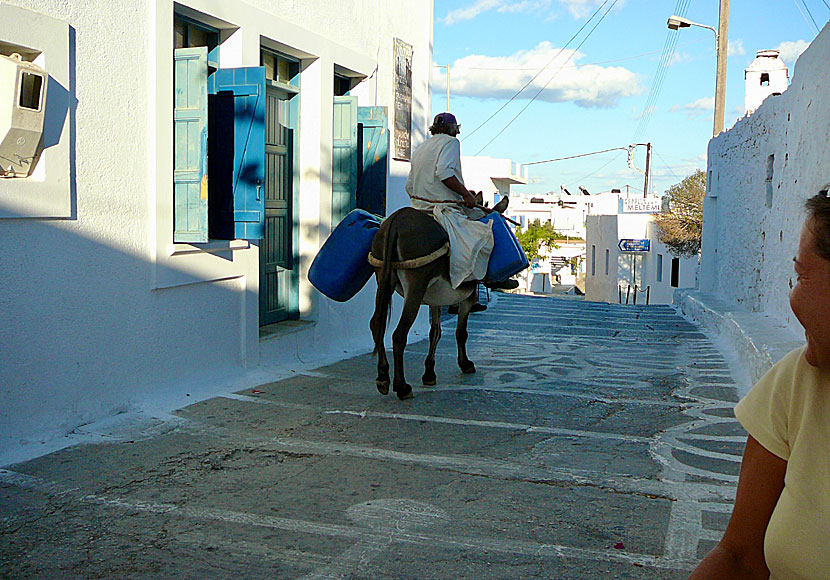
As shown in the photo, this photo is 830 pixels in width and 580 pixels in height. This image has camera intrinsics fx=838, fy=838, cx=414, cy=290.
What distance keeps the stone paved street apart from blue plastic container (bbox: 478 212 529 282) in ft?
3.37

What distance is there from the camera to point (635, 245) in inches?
1446

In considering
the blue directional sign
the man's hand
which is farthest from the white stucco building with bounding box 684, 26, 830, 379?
the blue directional sign

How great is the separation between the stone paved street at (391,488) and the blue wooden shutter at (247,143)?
1446mm

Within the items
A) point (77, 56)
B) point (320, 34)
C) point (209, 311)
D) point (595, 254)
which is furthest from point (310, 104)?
point (595, 254)

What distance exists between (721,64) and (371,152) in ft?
Answer: 57.9

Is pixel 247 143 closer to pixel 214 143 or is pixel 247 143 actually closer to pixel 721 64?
pixel 214 143

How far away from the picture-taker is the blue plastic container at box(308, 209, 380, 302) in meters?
6.92

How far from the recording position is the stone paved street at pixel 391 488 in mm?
3488

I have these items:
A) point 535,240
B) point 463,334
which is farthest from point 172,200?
point 535,240

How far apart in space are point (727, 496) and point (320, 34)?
Answer: 638 cm

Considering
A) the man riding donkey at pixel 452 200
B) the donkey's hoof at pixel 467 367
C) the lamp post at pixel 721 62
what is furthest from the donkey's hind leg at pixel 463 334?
the lamp post at pixel 721 62

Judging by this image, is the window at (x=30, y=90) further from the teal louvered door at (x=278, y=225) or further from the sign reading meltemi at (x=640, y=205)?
the sign reading meltemi at (x=640, y=205)

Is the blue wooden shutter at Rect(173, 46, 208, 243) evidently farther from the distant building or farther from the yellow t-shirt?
the distant building

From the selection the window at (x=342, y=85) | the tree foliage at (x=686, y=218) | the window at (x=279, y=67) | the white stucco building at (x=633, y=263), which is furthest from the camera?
the white stucco building at (x=633, y=263)
